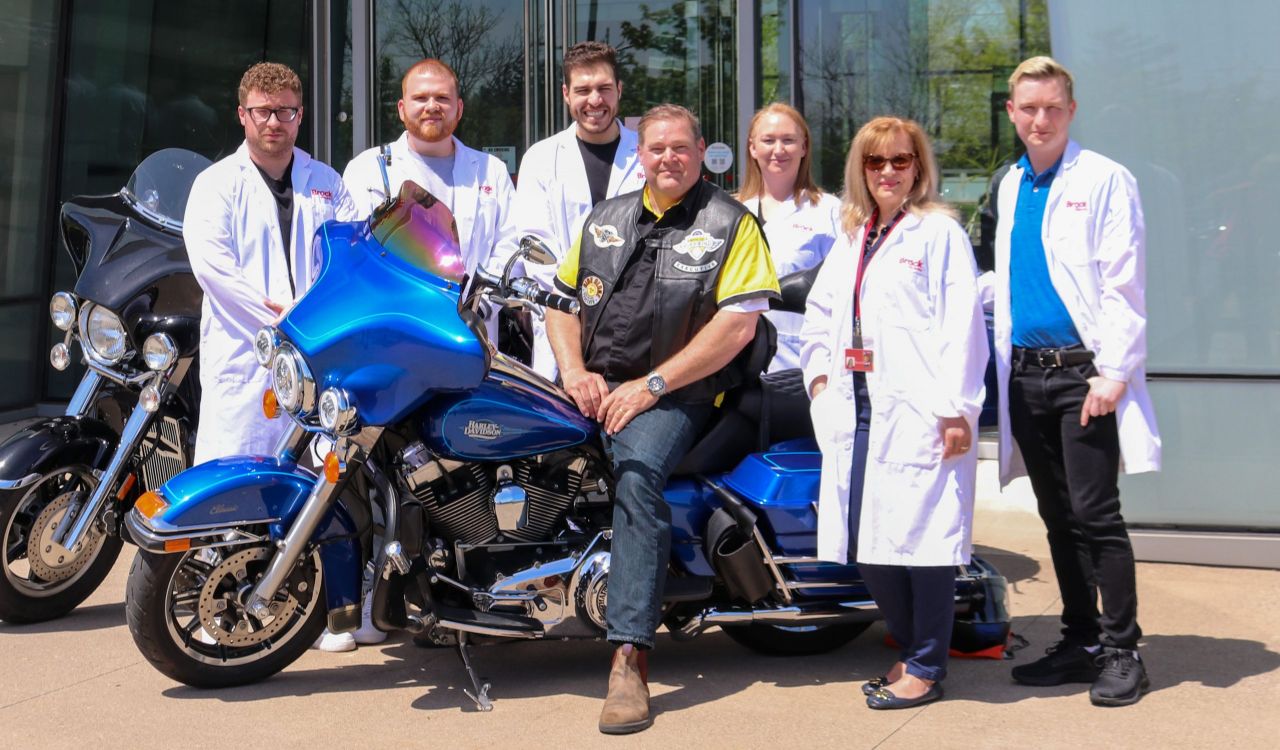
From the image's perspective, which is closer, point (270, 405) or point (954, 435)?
point (954, 435)

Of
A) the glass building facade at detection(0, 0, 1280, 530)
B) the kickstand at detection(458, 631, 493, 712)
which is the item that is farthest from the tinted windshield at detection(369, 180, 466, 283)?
the glass building facade at detection(0, 0, 1280, 530)

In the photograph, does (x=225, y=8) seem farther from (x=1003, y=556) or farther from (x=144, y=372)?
(x=1003, y=556)

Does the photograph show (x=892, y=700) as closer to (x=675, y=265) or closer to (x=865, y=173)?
(x=675, y=265)

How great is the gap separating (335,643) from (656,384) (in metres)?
1.46

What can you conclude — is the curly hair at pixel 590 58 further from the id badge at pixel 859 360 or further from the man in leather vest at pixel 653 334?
the id badge at pixel 859 360

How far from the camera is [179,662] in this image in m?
4.14

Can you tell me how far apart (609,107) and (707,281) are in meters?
1.31

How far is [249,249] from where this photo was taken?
15.9 feet

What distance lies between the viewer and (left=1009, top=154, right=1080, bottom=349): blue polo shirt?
4129mm

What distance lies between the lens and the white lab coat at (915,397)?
3.94 m

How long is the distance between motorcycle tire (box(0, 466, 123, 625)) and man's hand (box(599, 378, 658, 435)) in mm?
2028

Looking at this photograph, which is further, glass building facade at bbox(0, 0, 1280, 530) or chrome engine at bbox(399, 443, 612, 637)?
glass building facade at bbox(0, 0, 1280, 530)

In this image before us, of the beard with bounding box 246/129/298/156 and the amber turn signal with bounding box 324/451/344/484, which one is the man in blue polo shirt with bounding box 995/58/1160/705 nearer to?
the amber turn signal with bounding box 324/451/344/484

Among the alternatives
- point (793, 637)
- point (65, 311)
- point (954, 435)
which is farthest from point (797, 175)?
point (65, 311)
